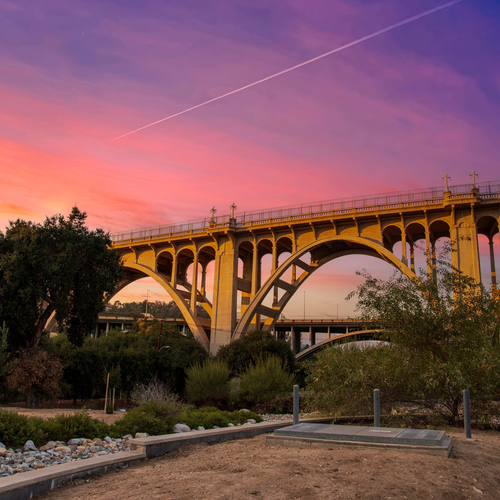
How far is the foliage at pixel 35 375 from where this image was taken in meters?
23.0

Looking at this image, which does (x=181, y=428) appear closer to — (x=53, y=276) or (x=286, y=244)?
(x=53, y=276)

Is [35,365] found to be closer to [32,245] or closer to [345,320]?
[32,245]

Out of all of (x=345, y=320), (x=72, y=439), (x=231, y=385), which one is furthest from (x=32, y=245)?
(x=345, y=320)

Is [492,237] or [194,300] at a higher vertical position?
[492,237]

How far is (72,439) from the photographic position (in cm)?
916

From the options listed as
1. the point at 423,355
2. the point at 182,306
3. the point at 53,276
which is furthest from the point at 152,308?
the point at 423,355

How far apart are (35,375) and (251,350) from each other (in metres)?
17.3

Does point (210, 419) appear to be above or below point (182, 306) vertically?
below

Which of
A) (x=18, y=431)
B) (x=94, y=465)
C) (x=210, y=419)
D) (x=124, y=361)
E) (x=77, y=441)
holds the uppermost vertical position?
(x=18, y=431)

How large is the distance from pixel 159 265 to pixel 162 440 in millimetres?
46606

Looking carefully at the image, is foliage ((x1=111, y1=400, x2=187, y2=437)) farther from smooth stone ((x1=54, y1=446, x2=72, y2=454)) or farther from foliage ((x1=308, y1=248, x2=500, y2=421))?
foliage ((x1=308, y1=248, x2=500, y2=421))

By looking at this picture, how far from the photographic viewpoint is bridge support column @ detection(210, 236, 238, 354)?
41.8 meters

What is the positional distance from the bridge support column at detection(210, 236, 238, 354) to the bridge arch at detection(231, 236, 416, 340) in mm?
988

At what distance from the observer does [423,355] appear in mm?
13805
